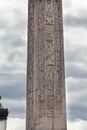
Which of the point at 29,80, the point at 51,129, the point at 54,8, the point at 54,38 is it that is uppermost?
the point at 54,8

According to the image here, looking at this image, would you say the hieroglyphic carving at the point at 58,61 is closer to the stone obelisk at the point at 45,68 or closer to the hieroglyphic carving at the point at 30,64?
the stone obelisk at the point at 45,68

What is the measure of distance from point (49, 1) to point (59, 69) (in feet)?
7.87

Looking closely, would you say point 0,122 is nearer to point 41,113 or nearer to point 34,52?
point 41,113

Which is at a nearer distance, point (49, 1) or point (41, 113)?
point (41, 113)

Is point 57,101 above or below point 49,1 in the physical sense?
below

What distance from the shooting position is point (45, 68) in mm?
15766

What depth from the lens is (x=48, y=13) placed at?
1627cm

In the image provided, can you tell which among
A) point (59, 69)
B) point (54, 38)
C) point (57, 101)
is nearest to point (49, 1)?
point (54, 38)

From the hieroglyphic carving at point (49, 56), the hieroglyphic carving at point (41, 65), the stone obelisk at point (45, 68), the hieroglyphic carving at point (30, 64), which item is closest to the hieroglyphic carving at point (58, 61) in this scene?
the stone obelisk at point (45, 68)

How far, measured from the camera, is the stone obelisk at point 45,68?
15391mm

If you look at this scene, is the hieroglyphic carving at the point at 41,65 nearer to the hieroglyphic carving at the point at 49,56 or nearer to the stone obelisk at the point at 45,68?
the stone obelisk at the point at 45,68

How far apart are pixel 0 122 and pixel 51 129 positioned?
6.14 feet

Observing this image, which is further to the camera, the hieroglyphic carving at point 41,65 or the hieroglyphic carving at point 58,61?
the hieroglyphic carving at point 58,61

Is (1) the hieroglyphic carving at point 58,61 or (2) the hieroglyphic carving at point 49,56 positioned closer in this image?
(2) the hieroglyphic carving at point 49,56
